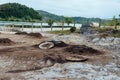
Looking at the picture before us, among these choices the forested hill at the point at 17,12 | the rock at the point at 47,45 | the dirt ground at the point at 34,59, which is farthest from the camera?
the forested hill at the point at 17,12

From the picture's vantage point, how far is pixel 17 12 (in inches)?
3226

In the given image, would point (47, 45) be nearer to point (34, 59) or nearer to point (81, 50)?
point (81, 50)

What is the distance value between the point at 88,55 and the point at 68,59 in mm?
2496

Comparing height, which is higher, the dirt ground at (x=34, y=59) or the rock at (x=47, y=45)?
the rock at (x=47, y=45)

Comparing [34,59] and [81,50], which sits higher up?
[81,50]

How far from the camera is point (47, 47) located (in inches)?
919

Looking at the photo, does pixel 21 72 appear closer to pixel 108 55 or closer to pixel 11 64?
pixel 11 64

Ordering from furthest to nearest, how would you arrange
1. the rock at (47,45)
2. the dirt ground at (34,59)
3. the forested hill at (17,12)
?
the forested hill at (17,12)
the rock at (47,45)
the dirt ground at (34,59)

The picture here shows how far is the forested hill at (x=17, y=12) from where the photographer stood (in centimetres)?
8075

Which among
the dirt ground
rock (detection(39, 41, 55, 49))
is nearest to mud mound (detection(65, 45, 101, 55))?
the dirt ground

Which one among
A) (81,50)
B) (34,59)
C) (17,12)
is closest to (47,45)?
(81,50)

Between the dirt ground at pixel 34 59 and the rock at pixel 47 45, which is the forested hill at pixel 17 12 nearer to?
the rock at pixel 47 45

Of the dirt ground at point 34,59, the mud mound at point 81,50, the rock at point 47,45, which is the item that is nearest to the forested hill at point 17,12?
the rock at point 47,45

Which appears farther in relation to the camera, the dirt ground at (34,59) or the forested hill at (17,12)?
the forested hill at (17,12)
